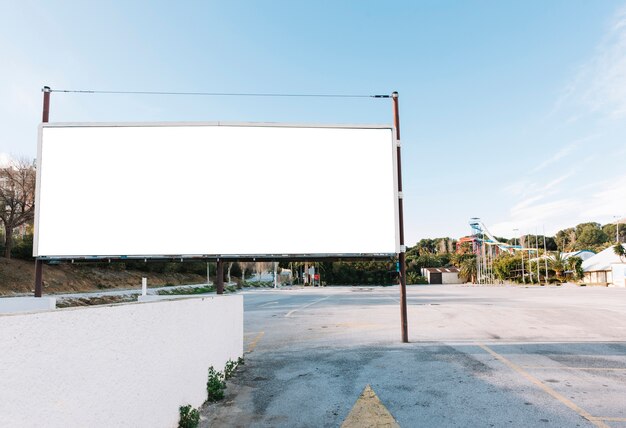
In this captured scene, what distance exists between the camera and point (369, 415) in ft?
18.7

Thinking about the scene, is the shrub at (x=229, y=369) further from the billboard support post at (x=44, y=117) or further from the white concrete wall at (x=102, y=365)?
the billboard support post at (x=44, y=117)

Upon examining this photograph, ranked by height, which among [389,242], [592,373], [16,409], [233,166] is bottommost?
[592,373]

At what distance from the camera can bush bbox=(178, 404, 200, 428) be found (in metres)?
5.07

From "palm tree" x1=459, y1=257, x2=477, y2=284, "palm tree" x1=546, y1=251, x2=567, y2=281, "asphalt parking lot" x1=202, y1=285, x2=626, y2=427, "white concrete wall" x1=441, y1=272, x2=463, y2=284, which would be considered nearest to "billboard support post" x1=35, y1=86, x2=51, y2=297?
"asphalt parking lot" x1=202, y1=285, x2=626, y2=427

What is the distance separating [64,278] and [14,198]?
7.69m

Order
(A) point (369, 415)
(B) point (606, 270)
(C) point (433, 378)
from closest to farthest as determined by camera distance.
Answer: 1. (A) point (369, 415)
2. (C) point (433, 378)
3. (B) point (606, 270)

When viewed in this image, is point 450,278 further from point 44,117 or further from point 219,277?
point 44,117

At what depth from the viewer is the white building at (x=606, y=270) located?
6119 centimetres

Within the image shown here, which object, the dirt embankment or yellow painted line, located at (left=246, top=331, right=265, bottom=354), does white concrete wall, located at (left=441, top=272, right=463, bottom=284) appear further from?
yellow painted line, located at (left=246, top=331, right=265, bottom=354)

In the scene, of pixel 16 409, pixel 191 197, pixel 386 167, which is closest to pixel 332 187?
pixel 386 167

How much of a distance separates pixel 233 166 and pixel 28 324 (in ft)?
18.6

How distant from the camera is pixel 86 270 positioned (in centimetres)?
3744

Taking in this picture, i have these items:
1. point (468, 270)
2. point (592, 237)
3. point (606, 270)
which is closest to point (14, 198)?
point (606, 270)

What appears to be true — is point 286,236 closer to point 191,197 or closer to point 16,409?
point 191,197
